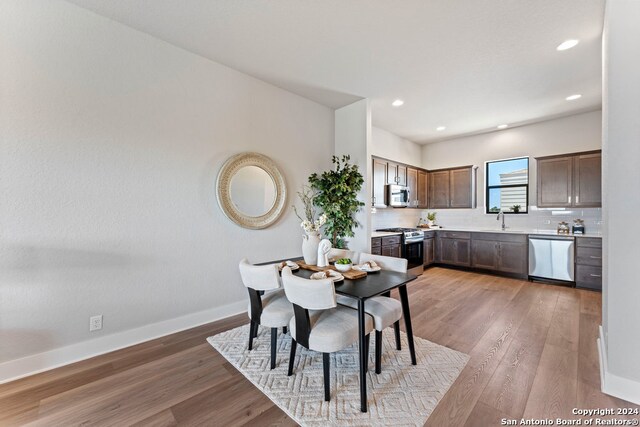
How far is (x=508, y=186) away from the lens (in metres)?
5.54

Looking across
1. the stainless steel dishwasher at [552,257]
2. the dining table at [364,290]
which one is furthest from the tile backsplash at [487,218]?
the dining table at [364,290]

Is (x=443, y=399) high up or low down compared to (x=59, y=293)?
down

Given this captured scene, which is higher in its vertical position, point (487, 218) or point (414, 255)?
point (487, 218)

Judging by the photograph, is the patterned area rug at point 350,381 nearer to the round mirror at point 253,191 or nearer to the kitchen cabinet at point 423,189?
the round mirror at point 253,191

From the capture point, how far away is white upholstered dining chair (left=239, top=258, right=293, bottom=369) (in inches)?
80.0

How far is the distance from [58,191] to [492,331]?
431cm

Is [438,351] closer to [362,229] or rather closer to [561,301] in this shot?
[362,229]

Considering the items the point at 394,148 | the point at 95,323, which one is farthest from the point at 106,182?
the point at 394,148

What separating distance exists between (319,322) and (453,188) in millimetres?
5347

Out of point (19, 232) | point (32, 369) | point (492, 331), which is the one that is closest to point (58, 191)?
point (19, 232)

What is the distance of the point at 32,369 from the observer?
2.08 meters

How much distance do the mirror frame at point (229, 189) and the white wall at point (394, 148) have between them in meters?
2.44

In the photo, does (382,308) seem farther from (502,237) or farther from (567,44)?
(502,237)

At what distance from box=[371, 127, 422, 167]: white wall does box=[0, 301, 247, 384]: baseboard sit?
13.4 feet
